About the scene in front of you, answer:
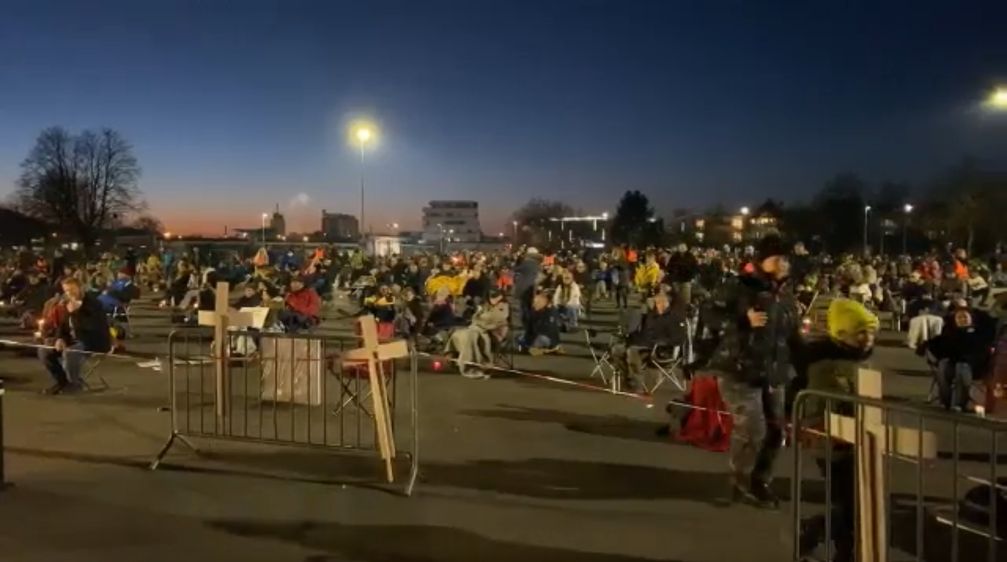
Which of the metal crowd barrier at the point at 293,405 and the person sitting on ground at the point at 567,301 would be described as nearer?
the metal crowd barrier at the point at 293,405

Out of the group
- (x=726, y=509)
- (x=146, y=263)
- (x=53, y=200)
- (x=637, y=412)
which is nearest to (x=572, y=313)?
(x=637, y=412)

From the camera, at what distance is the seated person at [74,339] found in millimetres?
12344

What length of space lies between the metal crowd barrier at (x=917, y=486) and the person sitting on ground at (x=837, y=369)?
0.02 meters

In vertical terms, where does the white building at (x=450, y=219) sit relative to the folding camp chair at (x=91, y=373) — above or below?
above

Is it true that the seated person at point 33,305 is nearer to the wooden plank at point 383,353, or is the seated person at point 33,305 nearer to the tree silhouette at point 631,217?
the wooden plank at point 383,353

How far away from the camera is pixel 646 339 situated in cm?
1262

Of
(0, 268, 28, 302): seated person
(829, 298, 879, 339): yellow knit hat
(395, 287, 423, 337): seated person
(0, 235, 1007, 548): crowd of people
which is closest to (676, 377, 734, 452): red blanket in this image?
(0, 235, 1007, 548): crowd of people

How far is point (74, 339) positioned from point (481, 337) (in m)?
5.62

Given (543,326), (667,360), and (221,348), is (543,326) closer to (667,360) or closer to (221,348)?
(667,360)

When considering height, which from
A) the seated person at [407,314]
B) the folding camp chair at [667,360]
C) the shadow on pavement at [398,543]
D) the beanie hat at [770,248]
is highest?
the beanie hat at [770,248]

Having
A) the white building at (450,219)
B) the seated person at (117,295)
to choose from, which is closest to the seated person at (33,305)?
the seated person at (117,295)

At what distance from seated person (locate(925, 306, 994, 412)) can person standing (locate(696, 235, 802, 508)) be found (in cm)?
472

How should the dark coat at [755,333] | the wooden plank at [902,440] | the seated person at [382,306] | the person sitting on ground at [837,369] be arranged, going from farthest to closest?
the seated person at [382,306], the dark coat at [755,333], the person sitting on ground at [837,369], the wooden plank at [902,440]

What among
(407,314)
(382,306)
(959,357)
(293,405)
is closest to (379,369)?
(293,405)
